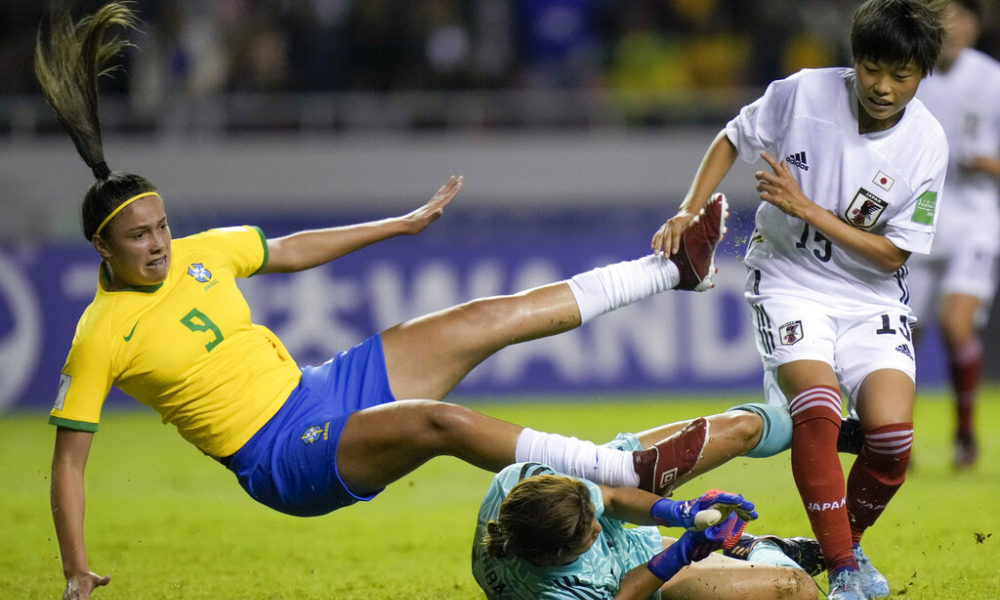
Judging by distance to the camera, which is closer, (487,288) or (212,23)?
(487,288)

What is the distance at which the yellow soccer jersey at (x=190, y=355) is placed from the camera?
4265 mm

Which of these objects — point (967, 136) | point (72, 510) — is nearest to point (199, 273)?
point (72, 510)

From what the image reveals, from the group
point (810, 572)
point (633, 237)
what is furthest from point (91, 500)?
point (633, 237)

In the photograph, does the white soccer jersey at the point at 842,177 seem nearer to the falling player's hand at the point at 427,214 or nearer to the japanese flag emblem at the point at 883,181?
the japanese flag emblem at the point at 883,181

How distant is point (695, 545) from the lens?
146 inches

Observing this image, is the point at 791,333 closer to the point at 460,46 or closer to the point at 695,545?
the point at 695,545

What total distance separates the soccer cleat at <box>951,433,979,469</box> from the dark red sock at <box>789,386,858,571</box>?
3.80m

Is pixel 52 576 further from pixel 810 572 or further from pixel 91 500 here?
pixel 810 572

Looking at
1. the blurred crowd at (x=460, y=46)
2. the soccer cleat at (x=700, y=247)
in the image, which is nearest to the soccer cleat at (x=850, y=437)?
the soccer cleat at (x=700, y=247)

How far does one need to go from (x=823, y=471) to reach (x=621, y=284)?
1060 millimetres

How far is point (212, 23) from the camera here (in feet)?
40.4

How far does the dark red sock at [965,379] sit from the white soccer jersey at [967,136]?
66cm

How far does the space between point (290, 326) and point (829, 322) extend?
7098 mm

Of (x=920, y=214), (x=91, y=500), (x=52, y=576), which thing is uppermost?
(x=920, y=214)
